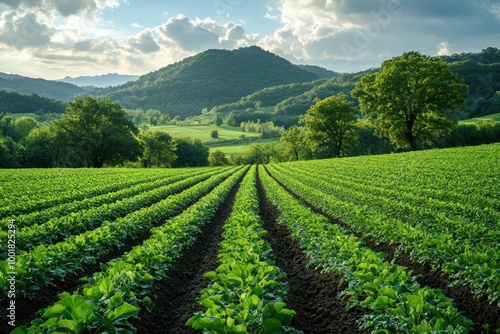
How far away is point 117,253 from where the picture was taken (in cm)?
1140

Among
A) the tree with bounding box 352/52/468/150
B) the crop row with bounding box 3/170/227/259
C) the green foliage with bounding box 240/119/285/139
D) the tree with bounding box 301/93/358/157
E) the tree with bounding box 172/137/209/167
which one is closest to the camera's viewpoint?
the crop row with bounding box 3/170/227/259

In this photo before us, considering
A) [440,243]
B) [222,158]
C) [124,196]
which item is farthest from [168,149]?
[440,243]

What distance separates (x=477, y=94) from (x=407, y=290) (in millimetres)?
130618

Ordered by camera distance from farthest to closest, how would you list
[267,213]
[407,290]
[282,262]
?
[267,213] → [282,262] → [407,290]

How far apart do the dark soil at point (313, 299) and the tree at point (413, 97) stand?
4038 centimetres

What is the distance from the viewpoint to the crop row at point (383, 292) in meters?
4.89

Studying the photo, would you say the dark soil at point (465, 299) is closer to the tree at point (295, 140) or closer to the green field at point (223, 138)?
the tree at point (295, 140)

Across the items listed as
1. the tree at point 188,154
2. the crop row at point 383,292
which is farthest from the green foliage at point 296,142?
the crop row at point 383,292

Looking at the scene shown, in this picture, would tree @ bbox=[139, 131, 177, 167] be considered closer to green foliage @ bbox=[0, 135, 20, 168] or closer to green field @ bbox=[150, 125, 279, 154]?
green foliage @ bbox=[0, 135, 20, 168]

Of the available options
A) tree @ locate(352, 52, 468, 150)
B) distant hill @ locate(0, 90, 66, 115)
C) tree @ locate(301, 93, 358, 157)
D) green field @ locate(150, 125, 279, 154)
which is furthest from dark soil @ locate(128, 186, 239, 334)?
distant hill @ locate(0, 90, 66, 115)

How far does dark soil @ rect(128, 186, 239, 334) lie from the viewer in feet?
21.4

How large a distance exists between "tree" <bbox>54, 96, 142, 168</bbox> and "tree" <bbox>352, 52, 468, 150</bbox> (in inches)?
1720

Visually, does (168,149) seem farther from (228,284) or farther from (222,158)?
(228,284)

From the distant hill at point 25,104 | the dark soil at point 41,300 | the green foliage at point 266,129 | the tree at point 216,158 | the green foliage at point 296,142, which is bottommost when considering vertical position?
the dark soil at point 41,300
